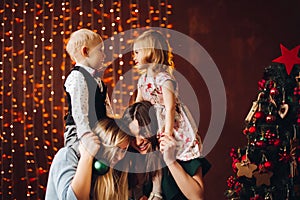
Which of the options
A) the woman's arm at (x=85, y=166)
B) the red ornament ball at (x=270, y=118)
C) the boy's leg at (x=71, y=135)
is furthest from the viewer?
the red ornament ball at (x=270, y=118)

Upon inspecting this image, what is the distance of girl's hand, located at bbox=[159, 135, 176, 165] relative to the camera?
347 centimetres

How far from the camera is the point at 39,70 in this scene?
4691mm

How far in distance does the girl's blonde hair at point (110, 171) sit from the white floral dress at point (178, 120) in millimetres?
265

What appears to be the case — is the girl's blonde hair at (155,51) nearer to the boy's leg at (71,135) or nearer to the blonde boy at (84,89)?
the blonde boy at (84,89)

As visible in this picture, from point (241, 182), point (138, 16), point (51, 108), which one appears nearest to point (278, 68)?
point (241, 182)

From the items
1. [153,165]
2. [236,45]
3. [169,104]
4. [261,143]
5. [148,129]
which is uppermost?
[236,45]

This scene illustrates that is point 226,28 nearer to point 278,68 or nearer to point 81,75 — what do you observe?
point 278,68

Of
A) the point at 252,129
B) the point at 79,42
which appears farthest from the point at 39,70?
the point at 252,129

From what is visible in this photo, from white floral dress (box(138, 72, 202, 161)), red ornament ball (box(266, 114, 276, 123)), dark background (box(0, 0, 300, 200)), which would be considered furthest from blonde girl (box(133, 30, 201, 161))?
dark background (box(0, 0, 300, 200))

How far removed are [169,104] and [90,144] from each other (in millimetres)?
532

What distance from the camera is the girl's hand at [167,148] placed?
3.47 metres

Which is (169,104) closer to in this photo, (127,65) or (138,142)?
(138,142)

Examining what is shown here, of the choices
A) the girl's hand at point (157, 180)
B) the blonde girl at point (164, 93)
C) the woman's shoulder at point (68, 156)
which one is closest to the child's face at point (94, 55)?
the blonde girl at point (164, 93)

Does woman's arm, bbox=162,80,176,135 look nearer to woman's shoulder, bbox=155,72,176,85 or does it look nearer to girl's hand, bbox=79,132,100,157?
woman's shoulder, bbox=155,72,176,85
